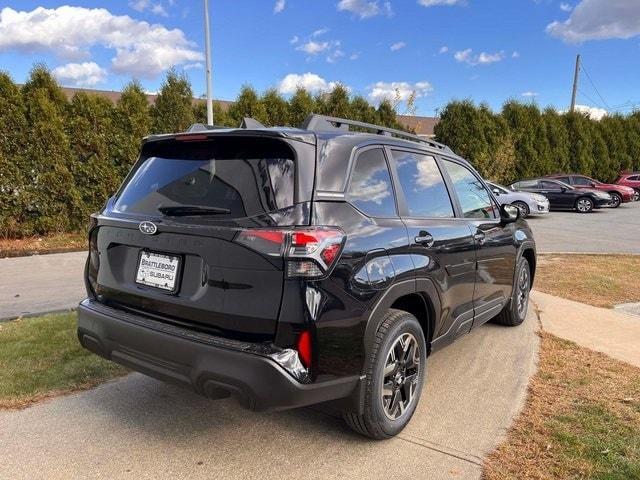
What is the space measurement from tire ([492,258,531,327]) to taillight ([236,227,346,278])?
3280 millimetres

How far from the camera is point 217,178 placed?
288 cm

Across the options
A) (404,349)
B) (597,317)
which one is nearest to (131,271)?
(404,349)

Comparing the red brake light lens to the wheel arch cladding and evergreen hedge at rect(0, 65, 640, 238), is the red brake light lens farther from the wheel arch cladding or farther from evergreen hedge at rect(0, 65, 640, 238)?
evergreen hedge at rect(0, 65, 640, 238)

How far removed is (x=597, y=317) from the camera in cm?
612

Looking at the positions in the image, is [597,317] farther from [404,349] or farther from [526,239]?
[404,349]

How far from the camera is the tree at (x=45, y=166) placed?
34.8 feet

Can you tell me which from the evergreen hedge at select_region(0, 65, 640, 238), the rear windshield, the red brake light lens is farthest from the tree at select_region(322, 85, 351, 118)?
the red brake light lens

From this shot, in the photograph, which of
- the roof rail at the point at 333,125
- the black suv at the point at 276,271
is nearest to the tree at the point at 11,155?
the black suv at the point at 276,271

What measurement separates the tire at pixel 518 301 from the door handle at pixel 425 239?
7.14 feet

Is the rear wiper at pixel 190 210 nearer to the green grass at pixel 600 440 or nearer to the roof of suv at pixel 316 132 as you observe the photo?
the roof of suv at pixel 316 132

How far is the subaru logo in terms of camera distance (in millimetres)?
2885

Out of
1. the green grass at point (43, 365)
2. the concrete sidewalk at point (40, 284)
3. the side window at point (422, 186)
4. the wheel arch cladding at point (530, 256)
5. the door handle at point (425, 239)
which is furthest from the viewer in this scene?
the concrete sidewalk at point (40, 284)

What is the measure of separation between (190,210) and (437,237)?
1665 millimetres

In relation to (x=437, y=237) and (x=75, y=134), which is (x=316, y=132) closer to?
(x=437, y=237)
